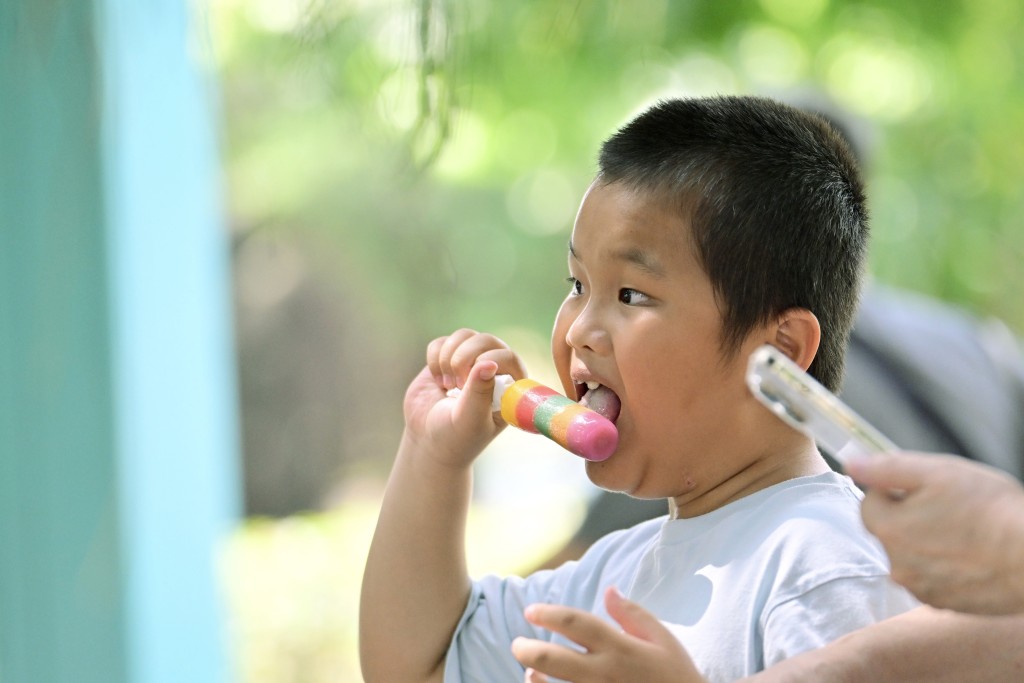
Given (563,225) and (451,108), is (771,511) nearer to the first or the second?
(451,108)

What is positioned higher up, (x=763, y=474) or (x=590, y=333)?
(x=590, y=333)

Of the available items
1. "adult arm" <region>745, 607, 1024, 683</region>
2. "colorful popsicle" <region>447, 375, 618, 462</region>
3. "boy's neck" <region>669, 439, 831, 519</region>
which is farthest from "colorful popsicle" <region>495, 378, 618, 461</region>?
"adult arm" <region>745, 607, 1024, 683</region>

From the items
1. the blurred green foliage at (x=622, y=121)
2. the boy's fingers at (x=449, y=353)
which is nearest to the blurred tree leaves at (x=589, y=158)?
the blurred green foliage at (x=622, y=121)

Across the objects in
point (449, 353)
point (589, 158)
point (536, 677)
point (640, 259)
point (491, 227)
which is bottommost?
point (491, 227)

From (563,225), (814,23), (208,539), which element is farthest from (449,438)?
(563,225)

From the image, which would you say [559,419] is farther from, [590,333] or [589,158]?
[589,158]

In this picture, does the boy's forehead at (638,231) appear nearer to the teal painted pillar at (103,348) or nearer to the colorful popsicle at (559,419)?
the colorful popsicle at (559,419)

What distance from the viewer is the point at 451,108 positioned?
43.8 inches

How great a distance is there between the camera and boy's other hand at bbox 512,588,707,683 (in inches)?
27.8

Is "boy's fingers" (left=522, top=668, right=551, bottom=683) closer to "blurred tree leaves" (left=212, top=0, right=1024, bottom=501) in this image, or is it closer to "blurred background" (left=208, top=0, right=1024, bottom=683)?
"blurred background" (left=208, top=0, right=1024, bottom=683)

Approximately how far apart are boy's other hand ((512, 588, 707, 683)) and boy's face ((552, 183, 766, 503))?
0.23m

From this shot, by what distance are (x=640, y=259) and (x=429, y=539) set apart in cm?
34

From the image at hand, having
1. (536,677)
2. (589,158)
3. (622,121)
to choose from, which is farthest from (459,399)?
(589,158)

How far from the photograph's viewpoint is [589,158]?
4379 millimetres
